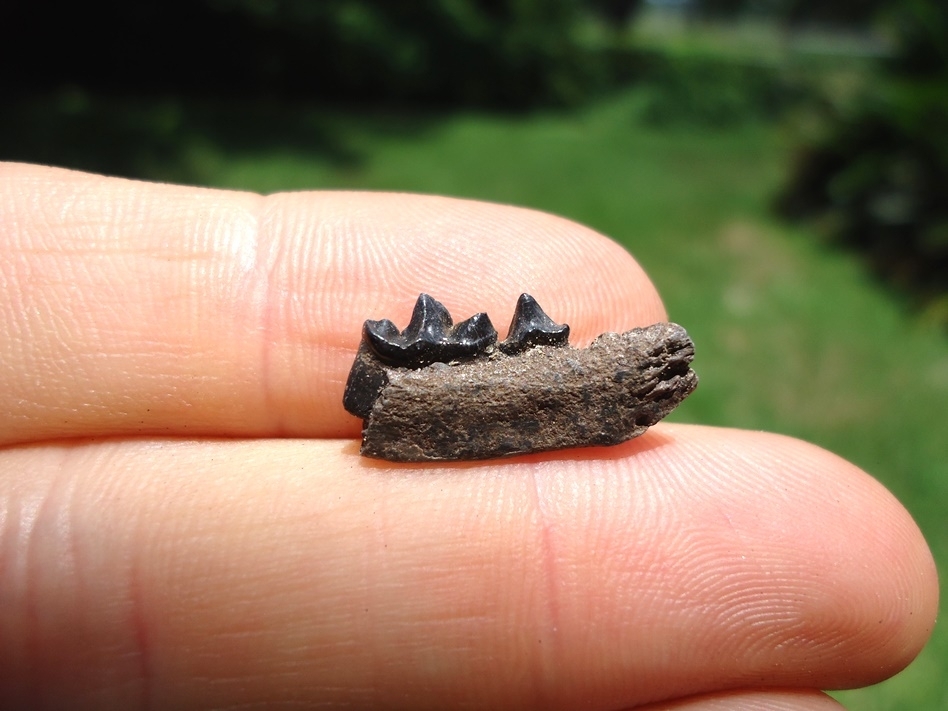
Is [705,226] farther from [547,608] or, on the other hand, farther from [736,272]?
[547,608]

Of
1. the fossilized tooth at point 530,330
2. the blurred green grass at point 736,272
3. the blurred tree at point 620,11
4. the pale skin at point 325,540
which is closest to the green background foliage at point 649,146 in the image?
the blurred green grass at point 736,272

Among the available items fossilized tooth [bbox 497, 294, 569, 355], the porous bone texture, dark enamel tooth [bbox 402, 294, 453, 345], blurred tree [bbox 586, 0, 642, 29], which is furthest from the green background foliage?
blurred tree [bbox 586, 0, 642, 29]

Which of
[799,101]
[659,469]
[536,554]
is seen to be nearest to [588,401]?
[659,469]

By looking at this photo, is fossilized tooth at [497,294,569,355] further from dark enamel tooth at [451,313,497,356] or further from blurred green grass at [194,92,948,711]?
blurred green grass at [194,92,948,711]

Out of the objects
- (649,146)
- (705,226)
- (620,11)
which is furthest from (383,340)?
(620,11)

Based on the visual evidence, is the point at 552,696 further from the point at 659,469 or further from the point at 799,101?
the point at 799,101
